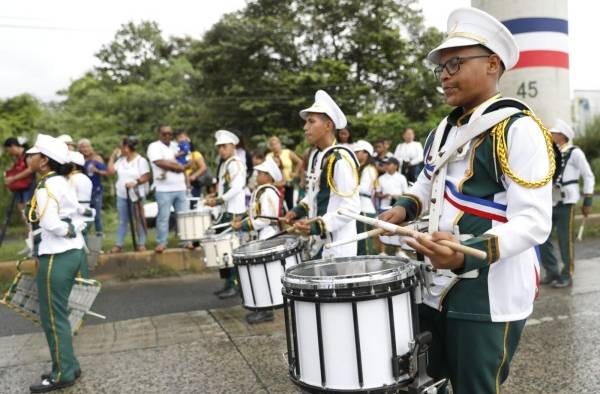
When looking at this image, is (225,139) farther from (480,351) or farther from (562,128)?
(480,351)

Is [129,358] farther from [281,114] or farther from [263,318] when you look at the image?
[281,114]

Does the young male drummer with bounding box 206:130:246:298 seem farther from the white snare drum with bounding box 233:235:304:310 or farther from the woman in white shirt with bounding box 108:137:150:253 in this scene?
the white snare drum with bounding box 233:235:304:310

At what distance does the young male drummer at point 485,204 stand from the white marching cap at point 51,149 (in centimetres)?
325

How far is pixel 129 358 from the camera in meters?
4.84

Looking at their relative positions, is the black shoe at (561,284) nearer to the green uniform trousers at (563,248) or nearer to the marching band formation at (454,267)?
the green uniform trousers at (563,248)

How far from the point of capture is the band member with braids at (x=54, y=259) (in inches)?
170

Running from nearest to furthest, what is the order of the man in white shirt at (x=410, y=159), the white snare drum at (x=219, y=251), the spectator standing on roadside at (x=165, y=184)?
1. the white snare drum at (x=219, y=251)
2. the spectator standing on roadside at (x=165, y=184)
3. the man in white shirt at (x=410, y=159)

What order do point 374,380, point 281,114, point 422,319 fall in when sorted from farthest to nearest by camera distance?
1. point 281,114
2. point 422,319
3. point 374,380

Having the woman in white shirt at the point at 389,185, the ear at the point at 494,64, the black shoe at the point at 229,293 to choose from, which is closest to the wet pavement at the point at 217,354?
the black shoe at the point at 229,293

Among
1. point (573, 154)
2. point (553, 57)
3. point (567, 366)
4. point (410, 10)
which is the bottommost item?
point (567, 366)

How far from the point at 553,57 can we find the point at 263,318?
4061 millimetres

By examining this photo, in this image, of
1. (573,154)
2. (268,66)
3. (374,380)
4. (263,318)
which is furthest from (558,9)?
(268,66)

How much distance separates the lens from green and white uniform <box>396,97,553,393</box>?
6.76 feet

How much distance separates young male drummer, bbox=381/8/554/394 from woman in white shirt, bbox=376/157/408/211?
25.6 ft
